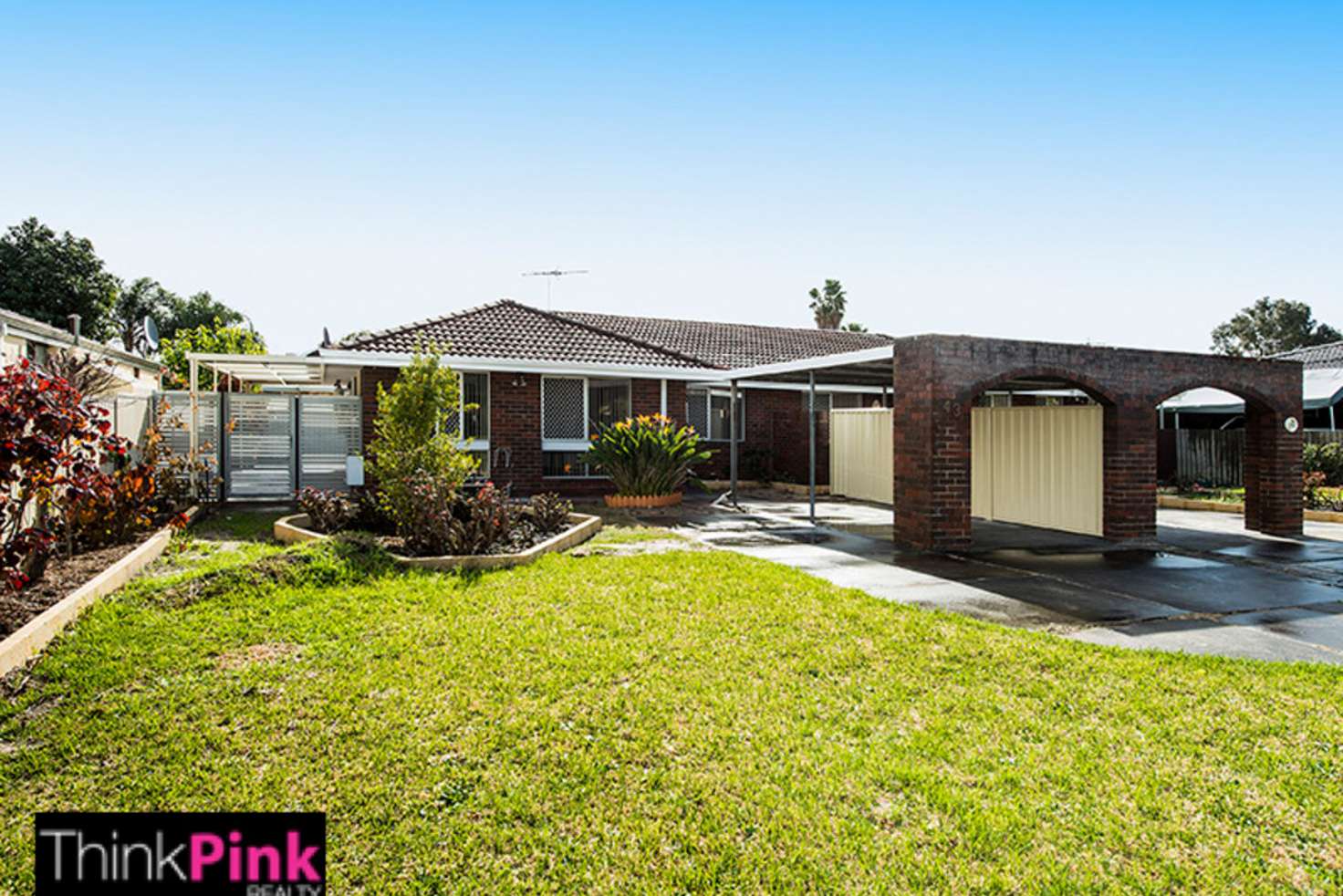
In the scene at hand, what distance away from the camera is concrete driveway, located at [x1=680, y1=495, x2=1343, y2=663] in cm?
616

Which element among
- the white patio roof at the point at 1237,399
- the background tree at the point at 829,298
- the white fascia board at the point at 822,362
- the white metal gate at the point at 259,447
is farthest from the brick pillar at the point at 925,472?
the background tree at the point at 829,298

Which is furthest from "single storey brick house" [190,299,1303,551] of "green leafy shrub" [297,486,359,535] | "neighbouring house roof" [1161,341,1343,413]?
"neighbouring house roof" [1161,341,1343,413]

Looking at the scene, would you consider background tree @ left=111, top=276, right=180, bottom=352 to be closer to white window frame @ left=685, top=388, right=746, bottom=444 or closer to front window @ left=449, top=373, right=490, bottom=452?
front window @ left=449, top=373, right=490, bottom=452

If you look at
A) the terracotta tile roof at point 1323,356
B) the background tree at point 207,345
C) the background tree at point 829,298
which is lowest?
the terracotta tile roof at point 1323,356

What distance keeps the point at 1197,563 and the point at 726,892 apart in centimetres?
876

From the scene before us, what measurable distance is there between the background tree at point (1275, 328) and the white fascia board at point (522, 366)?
50.5m

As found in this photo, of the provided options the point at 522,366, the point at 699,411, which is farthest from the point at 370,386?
the point at 699,411

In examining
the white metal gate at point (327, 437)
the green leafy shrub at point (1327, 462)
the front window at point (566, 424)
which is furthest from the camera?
the green leafy shrub at point (1327, 462)

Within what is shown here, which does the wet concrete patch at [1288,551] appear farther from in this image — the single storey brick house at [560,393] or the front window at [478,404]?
the front window at [478,404]

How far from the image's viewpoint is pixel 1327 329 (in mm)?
54812

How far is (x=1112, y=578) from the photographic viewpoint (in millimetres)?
8406

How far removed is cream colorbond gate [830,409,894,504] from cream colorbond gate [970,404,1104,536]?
2553 mm

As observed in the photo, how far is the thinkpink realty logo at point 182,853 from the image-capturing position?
8.92 feet

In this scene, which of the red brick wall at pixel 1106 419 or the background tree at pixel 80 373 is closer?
the background tree at pixel 80 373
